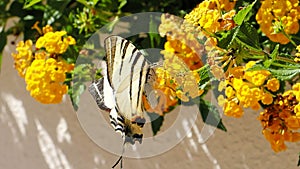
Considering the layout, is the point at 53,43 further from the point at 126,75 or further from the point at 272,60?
the point at 272,60

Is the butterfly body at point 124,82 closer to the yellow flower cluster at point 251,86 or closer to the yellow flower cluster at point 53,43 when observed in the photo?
the yellow flower cluster at point 251,86

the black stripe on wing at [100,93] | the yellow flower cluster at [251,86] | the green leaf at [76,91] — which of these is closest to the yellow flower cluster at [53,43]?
the green leaf at [76,91]

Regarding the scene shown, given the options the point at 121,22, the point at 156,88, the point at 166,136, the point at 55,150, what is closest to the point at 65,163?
the point at 55,150

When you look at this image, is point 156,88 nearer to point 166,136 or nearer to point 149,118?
point 149,118

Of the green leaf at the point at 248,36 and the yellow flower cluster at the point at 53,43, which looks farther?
the yellow flower cluster at the point at 53,43

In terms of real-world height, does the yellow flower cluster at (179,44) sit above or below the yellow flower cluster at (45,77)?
above

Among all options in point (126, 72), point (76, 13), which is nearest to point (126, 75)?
point (126, 72)

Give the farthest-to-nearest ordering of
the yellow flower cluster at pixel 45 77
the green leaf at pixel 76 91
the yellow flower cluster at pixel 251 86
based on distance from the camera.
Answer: the green leaf at pixel 76 91 → the yellow flower cluster at pixel 45 77 → the yellow flower cluster at pixel 251 86
